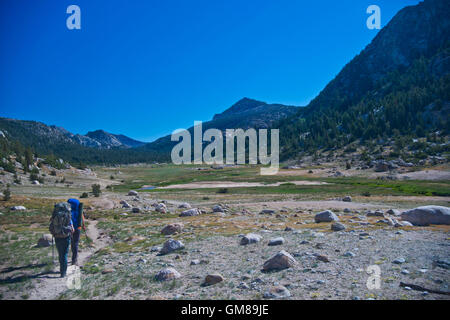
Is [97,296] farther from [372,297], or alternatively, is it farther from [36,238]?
[36,238]

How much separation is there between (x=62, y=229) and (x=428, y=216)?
929 inches

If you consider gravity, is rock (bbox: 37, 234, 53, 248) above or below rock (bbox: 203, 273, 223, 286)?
below

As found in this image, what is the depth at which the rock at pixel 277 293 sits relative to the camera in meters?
7.76

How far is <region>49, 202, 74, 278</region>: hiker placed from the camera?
10416 mm

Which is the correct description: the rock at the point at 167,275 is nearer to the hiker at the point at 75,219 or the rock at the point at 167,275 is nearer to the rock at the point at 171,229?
the hiker at the point at 75,219

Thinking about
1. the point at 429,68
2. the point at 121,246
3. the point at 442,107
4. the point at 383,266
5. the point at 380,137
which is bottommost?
the point at 121,246

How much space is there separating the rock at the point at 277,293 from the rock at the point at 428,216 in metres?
16.5

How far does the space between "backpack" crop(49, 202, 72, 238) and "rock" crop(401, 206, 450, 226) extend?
2273 cm

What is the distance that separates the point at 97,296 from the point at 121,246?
8.09 m

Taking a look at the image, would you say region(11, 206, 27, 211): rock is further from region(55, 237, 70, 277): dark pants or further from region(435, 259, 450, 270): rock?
region(435, 259, 450, 270): rock

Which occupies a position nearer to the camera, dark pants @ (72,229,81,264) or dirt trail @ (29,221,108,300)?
dirt trail @ (29,221,108,300)

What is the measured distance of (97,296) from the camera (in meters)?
8.74

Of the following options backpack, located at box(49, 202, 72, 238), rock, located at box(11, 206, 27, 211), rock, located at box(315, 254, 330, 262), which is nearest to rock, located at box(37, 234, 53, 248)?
backpack, located at box(49, 202, 72, 238)
